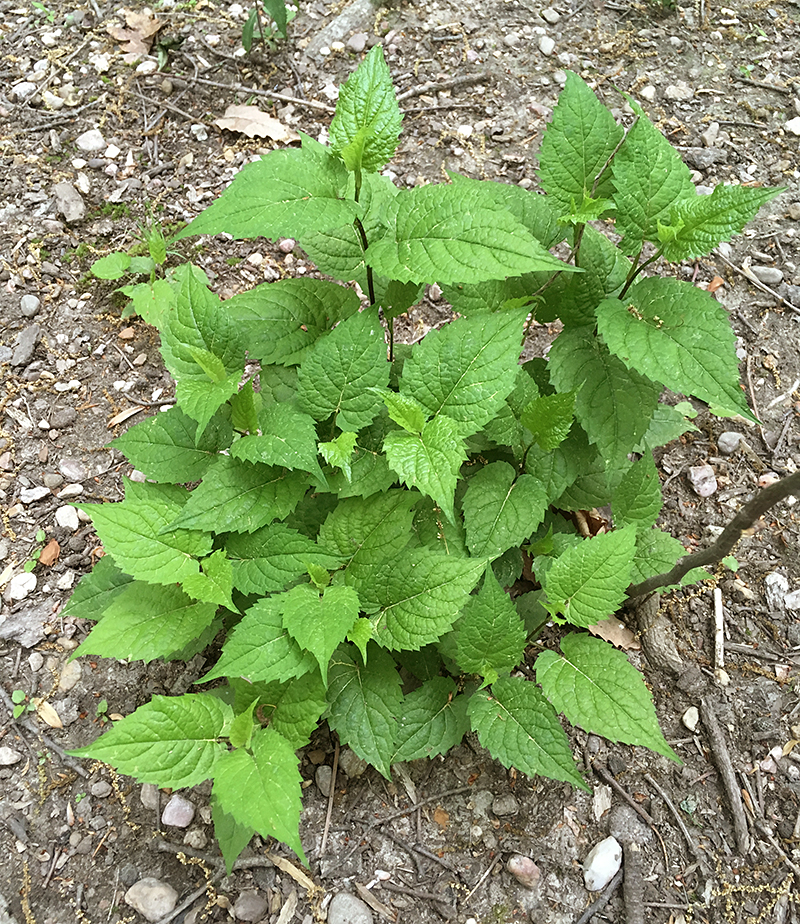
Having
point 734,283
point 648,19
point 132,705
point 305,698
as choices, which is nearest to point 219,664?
point 305,698

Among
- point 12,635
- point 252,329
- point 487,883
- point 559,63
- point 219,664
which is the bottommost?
point 487,883

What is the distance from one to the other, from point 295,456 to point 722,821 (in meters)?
1.68

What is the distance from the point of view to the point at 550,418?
1.89m

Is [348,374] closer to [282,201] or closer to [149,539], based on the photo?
[282,201]

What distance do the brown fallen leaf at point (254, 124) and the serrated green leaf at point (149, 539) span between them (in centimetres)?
226

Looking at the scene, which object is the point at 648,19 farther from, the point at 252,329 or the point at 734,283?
the point at 252,329

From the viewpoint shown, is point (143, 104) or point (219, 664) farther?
point (143, 104)

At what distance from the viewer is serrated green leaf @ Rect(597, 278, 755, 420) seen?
165cm

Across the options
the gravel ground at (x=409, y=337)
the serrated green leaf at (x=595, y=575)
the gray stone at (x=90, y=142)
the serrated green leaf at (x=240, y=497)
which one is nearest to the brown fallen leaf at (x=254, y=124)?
the gravel ground at (x=409, y=337)

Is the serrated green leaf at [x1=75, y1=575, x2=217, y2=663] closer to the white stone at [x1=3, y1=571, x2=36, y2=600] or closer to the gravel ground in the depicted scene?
the gravel ground

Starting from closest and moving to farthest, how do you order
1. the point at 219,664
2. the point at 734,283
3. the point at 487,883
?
1. the point at 219,664
2. the point at 487,883
3. the point at 734,283

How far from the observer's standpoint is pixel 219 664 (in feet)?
5.89

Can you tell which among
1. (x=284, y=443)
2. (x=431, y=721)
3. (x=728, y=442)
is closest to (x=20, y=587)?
(x=284, y=443)

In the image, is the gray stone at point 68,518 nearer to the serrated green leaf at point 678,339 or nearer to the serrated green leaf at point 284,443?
the serrated green leaf at point 284,443
